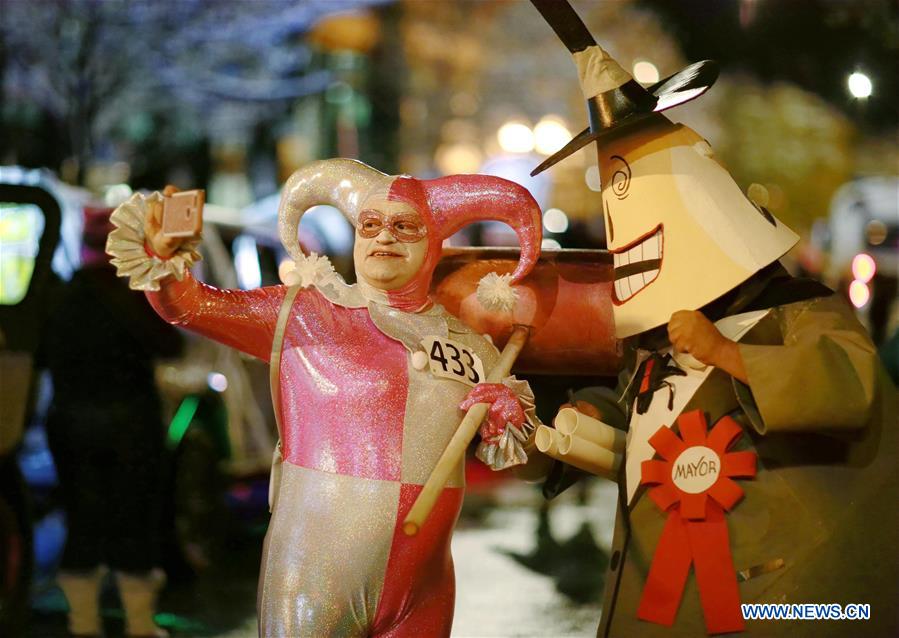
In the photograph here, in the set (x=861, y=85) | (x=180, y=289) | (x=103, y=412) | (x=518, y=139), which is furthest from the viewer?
(x=518, y=139)

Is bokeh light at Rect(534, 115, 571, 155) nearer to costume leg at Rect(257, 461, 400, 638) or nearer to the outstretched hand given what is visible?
the outstretched hand

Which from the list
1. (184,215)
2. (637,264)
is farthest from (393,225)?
(637,264)

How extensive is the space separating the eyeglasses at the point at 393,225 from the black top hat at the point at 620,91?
1.57 feet

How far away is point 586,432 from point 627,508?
0.70 ft

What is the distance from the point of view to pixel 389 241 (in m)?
2.64

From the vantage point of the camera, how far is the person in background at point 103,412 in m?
4.24

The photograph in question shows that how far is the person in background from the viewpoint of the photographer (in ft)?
13.9

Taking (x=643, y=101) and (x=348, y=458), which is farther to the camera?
(x=643, y=101)

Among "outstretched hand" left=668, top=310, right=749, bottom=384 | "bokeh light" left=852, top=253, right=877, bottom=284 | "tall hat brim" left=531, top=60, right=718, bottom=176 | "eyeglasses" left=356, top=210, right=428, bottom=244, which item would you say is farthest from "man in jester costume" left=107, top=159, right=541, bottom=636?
"bokeh light" left=852, top=253, right=877, bottom=284

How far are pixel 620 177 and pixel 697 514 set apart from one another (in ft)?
2.76

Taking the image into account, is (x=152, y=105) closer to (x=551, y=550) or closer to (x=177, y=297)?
(x=551, y=550)

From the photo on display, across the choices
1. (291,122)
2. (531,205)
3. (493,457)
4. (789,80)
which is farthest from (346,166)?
(291,122)

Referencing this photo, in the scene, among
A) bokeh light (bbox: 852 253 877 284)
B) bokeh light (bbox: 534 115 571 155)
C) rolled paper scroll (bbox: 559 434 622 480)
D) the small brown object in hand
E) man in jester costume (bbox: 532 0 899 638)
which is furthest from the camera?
bokeh light (bbox: 534 115 571 155)

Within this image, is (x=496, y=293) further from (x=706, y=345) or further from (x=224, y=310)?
(x=224, y=310)
